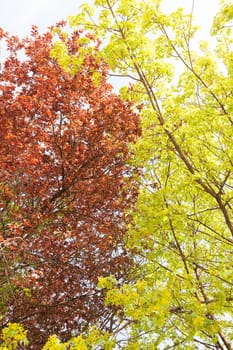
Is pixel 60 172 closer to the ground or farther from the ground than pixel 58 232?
farther from the ground

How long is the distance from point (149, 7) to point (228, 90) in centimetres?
191

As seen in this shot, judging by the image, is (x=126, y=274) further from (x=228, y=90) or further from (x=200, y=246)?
(x=228, y=90)

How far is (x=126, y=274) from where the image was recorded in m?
8.36

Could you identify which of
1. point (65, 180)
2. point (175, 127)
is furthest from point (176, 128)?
point (65, 180)

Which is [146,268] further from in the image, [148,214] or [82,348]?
[82,348]

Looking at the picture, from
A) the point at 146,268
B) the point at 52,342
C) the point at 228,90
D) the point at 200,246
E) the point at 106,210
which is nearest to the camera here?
the point at 52,342

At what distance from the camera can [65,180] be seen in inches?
282

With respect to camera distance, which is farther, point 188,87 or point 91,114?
point 91,114

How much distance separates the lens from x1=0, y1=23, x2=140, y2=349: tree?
686 centimetres

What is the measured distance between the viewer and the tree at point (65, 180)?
6.86 meters

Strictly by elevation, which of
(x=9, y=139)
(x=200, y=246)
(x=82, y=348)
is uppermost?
(x=9, y=139)

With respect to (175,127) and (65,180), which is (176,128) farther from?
(65,180)

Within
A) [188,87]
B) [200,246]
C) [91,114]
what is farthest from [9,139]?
[200,246]

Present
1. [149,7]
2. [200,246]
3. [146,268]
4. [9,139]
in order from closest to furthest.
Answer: [149,7], [9,139], [200,246], [146,268]
